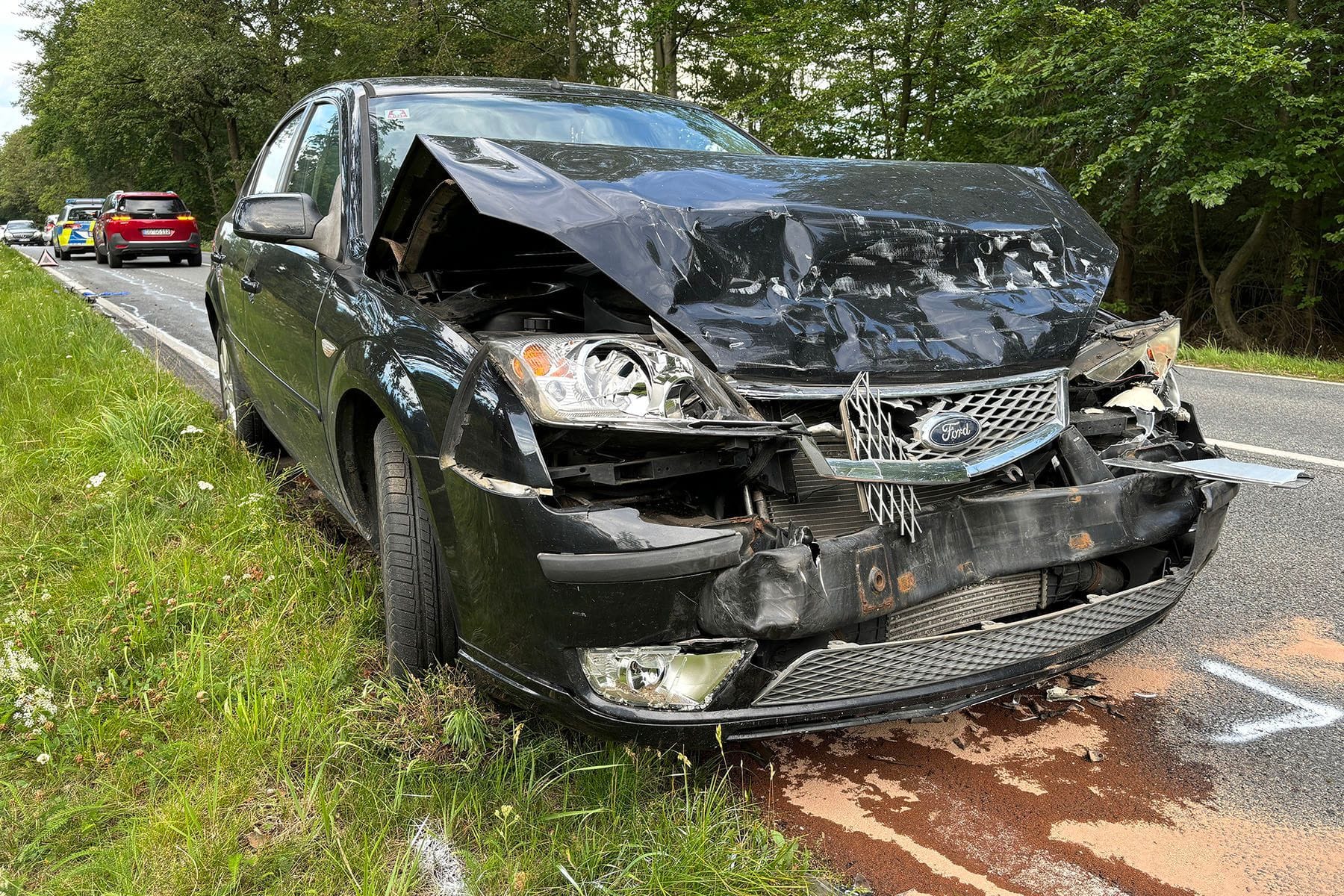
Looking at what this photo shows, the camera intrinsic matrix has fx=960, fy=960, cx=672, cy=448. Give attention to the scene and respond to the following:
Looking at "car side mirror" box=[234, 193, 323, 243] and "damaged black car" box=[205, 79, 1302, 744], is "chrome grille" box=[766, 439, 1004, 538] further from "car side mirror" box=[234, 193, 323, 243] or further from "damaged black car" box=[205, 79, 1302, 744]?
"car side mirror" box=[234, 193, 323, 243]

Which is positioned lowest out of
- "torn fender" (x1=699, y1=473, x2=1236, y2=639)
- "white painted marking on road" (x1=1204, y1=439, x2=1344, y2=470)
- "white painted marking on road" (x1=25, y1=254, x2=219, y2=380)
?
"white painted marking on road" (x1=1204, y1=439, x2=1344, y2=470)

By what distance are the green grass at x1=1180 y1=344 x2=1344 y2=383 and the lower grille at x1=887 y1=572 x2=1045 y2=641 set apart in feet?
26.8

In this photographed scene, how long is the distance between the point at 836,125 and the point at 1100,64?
19.7ft

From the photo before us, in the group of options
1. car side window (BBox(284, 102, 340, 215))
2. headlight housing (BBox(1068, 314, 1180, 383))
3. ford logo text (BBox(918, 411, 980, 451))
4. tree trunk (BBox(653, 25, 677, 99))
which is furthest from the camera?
tree trunk (BBox(653, 25, 677, 99))

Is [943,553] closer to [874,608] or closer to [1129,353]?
[874,608]

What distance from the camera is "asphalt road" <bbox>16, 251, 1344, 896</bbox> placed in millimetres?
2012

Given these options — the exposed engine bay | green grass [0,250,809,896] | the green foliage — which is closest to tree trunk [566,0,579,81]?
the green foliage

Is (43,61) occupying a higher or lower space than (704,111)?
higher

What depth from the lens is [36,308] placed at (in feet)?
28.9

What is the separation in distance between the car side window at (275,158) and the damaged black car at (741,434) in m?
1.26

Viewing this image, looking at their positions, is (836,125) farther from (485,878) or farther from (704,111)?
(485,878)

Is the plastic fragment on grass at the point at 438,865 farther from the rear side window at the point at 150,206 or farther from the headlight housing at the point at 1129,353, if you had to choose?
the rear side window at the point at 150,206

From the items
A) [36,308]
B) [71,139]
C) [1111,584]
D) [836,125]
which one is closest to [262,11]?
[71,139]

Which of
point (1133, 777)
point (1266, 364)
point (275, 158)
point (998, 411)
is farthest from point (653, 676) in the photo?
point (1266, 364)
